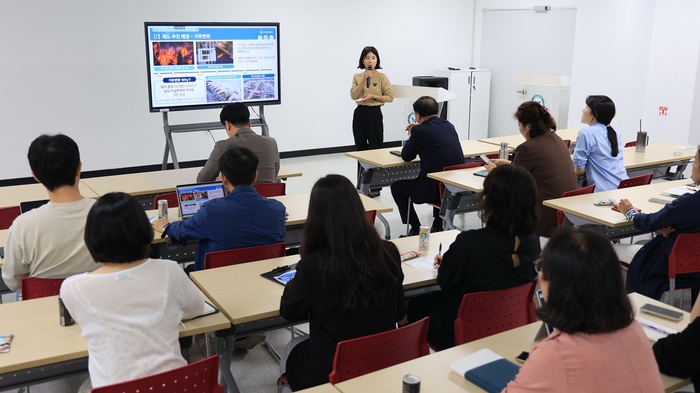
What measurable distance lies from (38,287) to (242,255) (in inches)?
39.8

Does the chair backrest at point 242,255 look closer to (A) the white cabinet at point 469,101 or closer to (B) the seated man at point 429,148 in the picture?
(B) the seated man at point 429,148

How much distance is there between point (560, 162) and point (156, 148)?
18.7 feet

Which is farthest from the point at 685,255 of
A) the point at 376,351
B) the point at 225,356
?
the point at 225,356

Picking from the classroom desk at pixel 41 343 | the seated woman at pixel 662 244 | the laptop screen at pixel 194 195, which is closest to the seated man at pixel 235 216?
the laptop screen at pixel 194 195

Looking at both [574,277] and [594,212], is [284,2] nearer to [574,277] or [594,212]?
[594,212]

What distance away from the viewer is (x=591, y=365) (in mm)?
1678

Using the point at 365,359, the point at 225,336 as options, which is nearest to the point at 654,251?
the point at 365,359

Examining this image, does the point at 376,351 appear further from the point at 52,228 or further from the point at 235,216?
the point at 52,228

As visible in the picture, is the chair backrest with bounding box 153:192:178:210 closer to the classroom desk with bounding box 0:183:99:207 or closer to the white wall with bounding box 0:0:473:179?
the classroom desk with bounding box 0:183:99:207

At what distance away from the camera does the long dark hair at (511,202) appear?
2.80 m

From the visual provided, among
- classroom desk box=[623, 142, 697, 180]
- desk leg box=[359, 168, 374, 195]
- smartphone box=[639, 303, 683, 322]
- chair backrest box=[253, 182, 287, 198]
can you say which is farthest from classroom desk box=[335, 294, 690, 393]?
classroom desk box=[623, 142, 697, 180]

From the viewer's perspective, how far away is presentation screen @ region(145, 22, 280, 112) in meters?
7.05

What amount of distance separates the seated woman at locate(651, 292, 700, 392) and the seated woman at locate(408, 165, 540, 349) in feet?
2.51

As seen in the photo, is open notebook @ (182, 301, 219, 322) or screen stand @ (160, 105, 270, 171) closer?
open notebook @ (182, 301, 219, 322)
